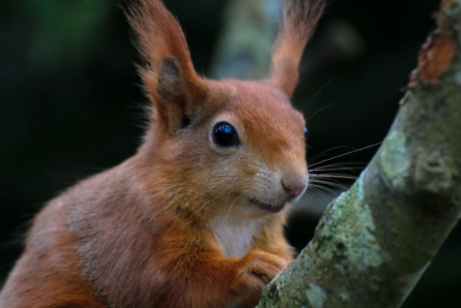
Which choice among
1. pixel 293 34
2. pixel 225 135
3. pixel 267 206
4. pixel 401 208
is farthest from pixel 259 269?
pixel 293 34

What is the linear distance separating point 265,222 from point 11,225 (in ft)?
11.2

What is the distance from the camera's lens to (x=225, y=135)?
266 cm

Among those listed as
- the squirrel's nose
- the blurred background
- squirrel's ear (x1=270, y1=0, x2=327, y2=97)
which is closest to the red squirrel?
the squirrel's nose

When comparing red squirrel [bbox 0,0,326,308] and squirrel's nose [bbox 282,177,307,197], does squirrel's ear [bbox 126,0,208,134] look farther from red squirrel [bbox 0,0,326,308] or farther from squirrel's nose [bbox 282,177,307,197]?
squirrel's nose [bbox 282,177,307,197]

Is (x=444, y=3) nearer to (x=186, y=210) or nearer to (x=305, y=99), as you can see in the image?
(x=186, y=210)

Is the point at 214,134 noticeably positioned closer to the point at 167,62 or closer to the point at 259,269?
the point at 167,62

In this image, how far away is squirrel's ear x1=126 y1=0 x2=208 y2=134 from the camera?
9.32 ft

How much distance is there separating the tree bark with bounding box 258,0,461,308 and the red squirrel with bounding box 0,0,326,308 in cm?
67

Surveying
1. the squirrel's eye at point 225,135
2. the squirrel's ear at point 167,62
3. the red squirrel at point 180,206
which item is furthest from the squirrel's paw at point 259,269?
the squirrel's ear at point 167,62

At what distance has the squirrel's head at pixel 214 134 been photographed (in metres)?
2.48

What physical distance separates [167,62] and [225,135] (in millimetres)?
562

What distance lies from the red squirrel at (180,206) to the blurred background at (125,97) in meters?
1.98

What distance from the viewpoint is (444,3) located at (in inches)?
47.3

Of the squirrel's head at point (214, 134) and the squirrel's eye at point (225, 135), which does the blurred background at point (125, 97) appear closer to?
the squirrel's head at point (214, 134)
